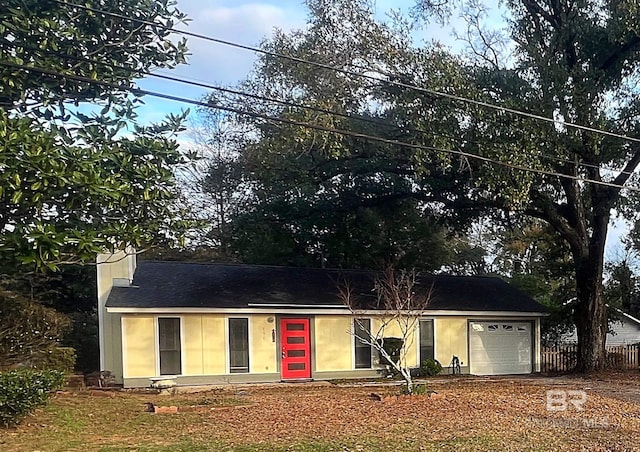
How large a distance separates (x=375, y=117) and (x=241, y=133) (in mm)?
6025

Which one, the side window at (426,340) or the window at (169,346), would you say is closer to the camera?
the window at (169,346)

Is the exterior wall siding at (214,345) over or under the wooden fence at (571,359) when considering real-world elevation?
over

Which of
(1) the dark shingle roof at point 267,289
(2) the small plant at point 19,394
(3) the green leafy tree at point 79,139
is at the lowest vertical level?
(2) the small plant at point 19,394

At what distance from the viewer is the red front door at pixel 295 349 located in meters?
18.0

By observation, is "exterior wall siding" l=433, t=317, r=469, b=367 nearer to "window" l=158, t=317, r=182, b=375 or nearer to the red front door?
the red front door

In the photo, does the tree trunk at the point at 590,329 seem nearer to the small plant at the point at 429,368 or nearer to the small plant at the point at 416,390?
the small plant at the point at 429,368

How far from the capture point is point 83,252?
8148mm

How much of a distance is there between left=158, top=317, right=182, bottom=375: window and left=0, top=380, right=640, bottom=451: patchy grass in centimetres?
236

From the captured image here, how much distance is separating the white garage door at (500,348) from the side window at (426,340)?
1540 millimetres

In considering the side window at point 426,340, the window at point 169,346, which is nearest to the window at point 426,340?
the side window at point 426,340

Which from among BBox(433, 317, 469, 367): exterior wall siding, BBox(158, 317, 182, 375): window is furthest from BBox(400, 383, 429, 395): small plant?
BBox(158, 317, 182, 375): window

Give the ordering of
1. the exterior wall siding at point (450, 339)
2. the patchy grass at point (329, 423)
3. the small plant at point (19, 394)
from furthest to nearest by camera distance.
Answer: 1. the exterior wall siding at point (450, 339)
2. the small plant at point (19, 394)
3. the patchy grass at point (329, 423)

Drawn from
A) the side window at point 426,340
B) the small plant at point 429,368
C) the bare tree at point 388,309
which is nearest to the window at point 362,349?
the bare tree at point 388,309

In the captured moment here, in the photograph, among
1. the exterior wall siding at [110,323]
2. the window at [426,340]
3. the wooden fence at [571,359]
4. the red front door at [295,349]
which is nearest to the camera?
the exterior wall siding at [110,323]
